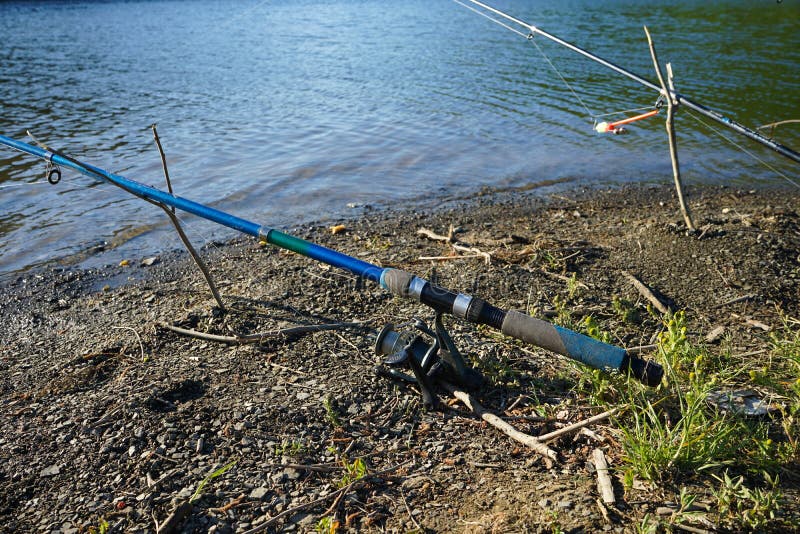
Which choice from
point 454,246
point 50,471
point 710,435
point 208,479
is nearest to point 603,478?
point 710,435

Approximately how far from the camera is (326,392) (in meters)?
3.65

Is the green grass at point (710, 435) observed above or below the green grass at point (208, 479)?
above

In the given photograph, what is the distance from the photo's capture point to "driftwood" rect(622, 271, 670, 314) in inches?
181

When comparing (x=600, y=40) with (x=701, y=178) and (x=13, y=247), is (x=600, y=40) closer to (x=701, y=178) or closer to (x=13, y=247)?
(x=701, y=178)

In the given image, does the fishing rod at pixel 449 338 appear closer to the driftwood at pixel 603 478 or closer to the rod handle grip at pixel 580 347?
the rod handle grip at pixel 580 347

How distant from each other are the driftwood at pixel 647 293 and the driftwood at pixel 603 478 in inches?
71.8

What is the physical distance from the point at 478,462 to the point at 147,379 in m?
2.20

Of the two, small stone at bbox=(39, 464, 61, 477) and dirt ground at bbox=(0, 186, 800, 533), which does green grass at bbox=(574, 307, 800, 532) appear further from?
small stone at bbox=(39, 464, 61, 477)

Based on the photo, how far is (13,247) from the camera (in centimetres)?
721

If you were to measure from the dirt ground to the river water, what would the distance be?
2215 mm

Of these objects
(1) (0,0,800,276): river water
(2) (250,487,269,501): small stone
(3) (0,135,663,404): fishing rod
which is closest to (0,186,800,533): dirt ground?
(2) (250,487,269,501): small stone

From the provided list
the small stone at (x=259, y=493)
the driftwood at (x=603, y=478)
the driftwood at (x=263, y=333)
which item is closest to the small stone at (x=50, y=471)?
the small stone at (x=259, y=493)

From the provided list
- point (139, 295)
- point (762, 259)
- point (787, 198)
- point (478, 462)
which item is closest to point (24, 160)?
point (139, 295)

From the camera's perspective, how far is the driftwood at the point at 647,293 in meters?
4.60
